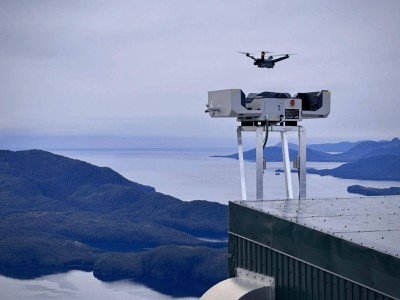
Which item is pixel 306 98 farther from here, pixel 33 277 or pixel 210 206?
pixel 210 206

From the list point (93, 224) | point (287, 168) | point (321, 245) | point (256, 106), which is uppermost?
point (256, 106)

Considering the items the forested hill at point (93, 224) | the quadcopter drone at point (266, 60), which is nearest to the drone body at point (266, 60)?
the quadcopter drone at point (266, 60)

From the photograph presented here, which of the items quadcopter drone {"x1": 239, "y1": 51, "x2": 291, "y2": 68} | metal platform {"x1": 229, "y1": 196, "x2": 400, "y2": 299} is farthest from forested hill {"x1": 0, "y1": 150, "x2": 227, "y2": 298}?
metal platform {"x1": 229, "y1": 196, "x2": 400, "y2": 299}

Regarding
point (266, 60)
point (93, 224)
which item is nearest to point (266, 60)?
point (266, 60)

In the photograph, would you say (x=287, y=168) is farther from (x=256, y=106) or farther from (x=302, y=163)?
(x=256, y=106)

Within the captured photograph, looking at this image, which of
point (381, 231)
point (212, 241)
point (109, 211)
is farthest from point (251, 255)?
point (109, 211)
